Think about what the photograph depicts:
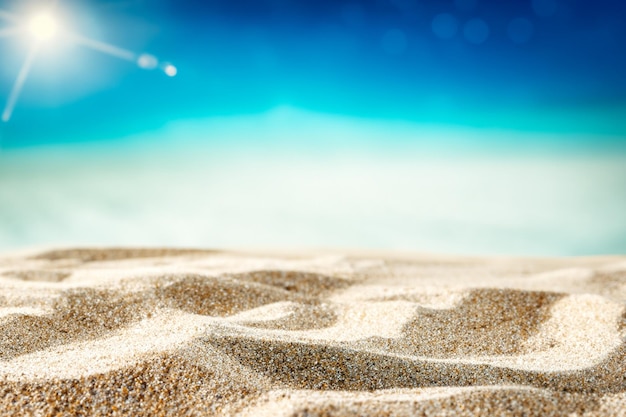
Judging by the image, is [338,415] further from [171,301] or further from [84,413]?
[171,301]

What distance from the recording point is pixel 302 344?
1945 mm

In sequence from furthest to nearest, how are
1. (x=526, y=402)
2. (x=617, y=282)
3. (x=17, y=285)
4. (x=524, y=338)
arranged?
(x=617, y=282) < (x=17, y=285) < (x=524, y=338) < (x=526, y=402)

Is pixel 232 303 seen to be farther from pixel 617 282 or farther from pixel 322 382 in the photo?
pixel 617 282

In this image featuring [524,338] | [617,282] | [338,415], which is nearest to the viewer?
[338,415]

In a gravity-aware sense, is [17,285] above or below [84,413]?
above

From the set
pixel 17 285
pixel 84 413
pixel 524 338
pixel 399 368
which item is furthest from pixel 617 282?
pixel 17 285

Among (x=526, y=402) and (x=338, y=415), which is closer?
(x=338, y=415)

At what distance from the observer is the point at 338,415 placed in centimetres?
141

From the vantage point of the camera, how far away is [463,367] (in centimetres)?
186

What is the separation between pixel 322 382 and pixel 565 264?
352cm

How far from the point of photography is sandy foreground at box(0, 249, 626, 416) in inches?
61.4

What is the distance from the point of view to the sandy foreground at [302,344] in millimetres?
1560

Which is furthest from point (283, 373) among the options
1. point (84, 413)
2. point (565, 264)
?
point (565, 264)

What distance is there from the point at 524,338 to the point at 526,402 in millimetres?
913
